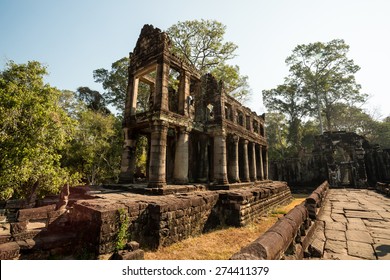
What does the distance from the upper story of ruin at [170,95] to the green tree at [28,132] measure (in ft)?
12.4

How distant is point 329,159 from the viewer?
75.8ft

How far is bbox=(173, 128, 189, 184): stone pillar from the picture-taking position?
9656mm

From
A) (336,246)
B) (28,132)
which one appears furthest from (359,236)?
(28,132)

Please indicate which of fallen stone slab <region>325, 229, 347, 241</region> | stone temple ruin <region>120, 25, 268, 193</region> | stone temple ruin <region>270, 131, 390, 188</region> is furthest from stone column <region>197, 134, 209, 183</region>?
stone temple ruin <region>270, 131, 390, 188</region>

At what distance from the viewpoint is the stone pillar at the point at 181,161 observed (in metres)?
9.66

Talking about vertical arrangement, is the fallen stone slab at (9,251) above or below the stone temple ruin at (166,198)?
below

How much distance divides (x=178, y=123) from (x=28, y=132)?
6.83 meters

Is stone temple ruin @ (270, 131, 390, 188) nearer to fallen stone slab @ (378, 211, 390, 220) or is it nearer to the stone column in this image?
fallen stone slab @ (378, 211, 390, 220)

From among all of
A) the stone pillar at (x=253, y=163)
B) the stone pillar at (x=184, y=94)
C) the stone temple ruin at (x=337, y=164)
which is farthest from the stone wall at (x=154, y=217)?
the stone temple ruin at (x=337, y=164)

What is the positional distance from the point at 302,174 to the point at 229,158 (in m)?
16.5

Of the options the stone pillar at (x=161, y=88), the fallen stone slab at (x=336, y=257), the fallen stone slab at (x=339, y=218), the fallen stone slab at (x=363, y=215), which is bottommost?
the fallen stone slab at (x=336, y=257)

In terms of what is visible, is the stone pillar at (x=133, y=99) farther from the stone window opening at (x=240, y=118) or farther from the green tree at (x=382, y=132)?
the green tree at (x=382, y=132)

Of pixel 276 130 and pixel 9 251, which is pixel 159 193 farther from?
pixel 276 130
